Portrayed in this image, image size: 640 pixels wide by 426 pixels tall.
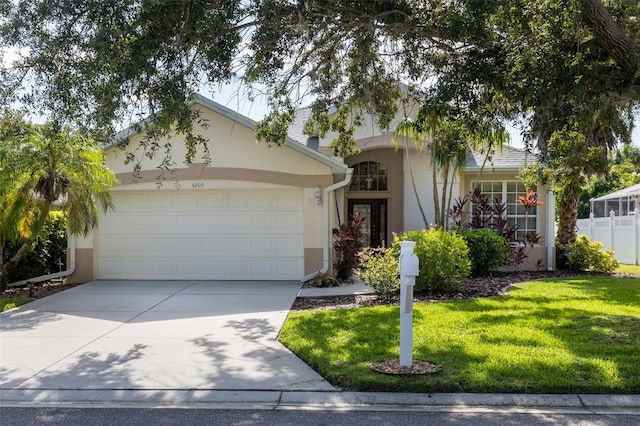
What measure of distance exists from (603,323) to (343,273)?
22.2 feet

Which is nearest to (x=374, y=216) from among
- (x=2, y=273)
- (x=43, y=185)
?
(x=43, y=185)

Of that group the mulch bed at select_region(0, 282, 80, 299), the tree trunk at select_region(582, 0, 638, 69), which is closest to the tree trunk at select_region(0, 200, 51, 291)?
the mulch bed at select_region(0, 282, 80, 299)

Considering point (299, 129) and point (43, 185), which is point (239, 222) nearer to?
point (43, 185)

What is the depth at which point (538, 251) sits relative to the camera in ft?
53.1

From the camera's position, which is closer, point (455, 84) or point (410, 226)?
point (455, 84)

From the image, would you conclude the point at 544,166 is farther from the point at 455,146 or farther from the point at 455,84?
the point at 455,84

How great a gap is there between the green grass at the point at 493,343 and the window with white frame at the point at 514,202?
18.1 feet

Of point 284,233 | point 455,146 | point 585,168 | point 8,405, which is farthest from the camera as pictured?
point 585,168

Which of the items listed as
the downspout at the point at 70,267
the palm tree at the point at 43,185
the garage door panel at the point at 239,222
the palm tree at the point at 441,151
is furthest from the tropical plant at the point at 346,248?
the downspout at the point at 70,267

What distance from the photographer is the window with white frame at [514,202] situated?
16438mm

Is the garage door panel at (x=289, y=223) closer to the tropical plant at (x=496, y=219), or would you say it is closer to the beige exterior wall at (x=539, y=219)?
the tropical plant at (x=496, y=219)

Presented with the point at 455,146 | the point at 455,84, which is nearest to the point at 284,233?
the point at 455,146

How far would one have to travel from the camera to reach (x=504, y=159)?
16.6 metres

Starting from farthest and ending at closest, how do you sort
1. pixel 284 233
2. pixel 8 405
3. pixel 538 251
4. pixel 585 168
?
pixel 538 251, pixel 585 168, pixel 284 233, pixel 8 405
